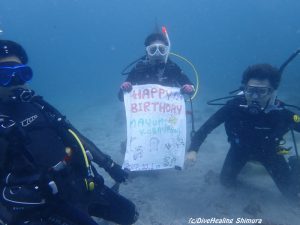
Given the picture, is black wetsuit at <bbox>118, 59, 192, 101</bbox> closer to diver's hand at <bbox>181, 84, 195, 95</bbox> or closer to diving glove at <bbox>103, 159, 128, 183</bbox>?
diver's hand at <bbox>181, 84, 195, 95</bbox>

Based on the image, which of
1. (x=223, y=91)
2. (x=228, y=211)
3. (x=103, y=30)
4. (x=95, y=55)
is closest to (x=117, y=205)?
(x=228, y=211)

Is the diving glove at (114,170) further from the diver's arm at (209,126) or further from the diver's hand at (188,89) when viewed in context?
the diver's hand at (188,89)

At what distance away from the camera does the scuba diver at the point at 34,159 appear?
2.94 m

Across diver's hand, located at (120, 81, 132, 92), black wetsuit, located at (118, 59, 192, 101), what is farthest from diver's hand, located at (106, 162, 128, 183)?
black wetsuit, located at (118, 59, 192, 101)

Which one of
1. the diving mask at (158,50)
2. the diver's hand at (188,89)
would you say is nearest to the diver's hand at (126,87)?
the diving mask at (158,50)

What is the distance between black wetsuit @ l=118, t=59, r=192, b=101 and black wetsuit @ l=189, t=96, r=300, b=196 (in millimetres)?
1522

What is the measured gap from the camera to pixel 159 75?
736cm

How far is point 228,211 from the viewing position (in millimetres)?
6199

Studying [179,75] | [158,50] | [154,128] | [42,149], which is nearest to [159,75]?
[179,75]

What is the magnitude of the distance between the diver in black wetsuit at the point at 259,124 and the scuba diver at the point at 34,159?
9.51 ft

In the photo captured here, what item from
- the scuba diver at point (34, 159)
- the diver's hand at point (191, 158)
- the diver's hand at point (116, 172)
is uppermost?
the scuba diver at point (34, 159)

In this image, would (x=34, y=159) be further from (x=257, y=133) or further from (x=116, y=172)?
(x=257, y=133)

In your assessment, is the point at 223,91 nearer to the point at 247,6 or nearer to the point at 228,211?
the point at 228,211

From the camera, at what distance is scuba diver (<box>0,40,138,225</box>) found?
2.94 meters
